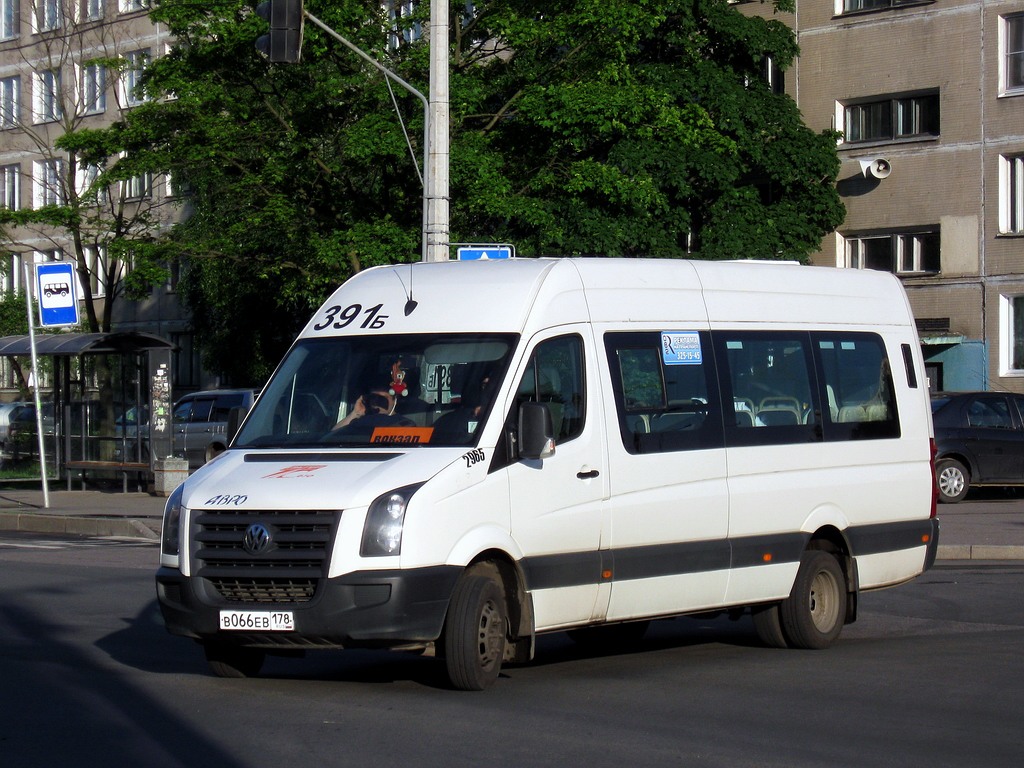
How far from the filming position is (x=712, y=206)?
3344cm

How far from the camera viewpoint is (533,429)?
8.29m

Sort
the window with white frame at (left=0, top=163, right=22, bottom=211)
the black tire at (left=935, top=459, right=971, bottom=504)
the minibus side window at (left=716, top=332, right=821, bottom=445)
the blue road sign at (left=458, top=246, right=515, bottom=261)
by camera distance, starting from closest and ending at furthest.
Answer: the minibus side window at (left=716, top=332, right=821, bottom=445)
the blue road sign at (left=458, top=246, right=515, bottom=261)
the black tire at (left=935, top=459, right=971, bottom=504)
the window with white frame at (left=0, top=163, right=22, bottom=211)

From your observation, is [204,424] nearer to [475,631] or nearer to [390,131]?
[390,131]

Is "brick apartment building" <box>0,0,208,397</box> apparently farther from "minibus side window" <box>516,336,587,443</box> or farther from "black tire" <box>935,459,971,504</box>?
"minibus side window" <box>516,336,587,443</box>

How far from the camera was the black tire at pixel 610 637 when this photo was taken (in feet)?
34.7

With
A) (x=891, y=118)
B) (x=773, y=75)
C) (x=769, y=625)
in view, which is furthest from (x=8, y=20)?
(x=769, y=625)

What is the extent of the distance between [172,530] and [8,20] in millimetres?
55313

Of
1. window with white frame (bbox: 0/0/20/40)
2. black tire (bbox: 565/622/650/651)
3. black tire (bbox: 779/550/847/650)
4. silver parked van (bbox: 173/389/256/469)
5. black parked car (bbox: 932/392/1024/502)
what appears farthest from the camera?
window with white frame (bbox: 0/0/20/40)

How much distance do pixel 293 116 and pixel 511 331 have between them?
64.5ft

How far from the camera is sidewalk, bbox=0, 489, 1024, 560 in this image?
655 inches

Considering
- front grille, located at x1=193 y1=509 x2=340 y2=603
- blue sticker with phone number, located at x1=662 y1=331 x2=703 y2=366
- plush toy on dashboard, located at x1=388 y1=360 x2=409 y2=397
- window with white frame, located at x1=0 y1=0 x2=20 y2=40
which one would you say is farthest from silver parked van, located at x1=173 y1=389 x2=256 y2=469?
window with white frame, located at x1=0 y1=0 x2=20 y2=40

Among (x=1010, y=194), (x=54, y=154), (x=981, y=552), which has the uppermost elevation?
(x=54, y=154)

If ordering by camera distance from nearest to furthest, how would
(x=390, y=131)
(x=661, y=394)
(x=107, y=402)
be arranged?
(x=661, y=394), (x=390, y=131), (x=107, y=402)

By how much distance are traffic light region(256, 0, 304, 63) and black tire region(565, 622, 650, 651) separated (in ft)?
27.6
